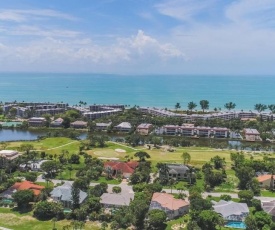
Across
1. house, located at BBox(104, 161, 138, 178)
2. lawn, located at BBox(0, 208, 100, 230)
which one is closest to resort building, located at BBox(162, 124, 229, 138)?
house, located at BBox(104, 161, 138, 178)

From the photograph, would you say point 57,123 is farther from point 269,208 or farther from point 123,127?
point 269,208

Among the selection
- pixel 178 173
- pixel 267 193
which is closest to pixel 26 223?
pixel 178 173

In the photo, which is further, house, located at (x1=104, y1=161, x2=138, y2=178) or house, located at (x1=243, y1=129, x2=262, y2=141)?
house, located at (x1=243, y1=129, x2=262, y2=141)

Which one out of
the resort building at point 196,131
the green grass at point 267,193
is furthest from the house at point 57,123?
the green grass at point 267,193

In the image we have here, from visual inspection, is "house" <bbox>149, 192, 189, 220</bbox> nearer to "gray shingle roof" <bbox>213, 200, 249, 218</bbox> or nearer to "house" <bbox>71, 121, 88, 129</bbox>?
"gray shingle roof" <bbox>213, 200, 249, 218</bbox>

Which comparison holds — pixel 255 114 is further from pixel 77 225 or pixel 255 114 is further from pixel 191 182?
pixel 77 225

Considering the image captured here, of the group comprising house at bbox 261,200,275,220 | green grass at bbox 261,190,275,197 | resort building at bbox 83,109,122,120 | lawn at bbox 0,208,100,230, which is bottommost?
lawn at bbox 0,208,100,230

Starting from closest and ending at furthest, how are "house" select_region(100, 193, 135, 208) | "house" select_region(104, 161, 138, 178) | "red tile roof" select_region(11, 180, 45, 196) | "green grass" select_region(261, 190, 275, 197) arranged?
"house" select_region(100, 193, 135, 208) → "red tile roof" select_region(11, 180, 45, 196) → "green grass" select_region(261, 190, 275, 197) → "house" select_region(104, 161, 138, 178)
